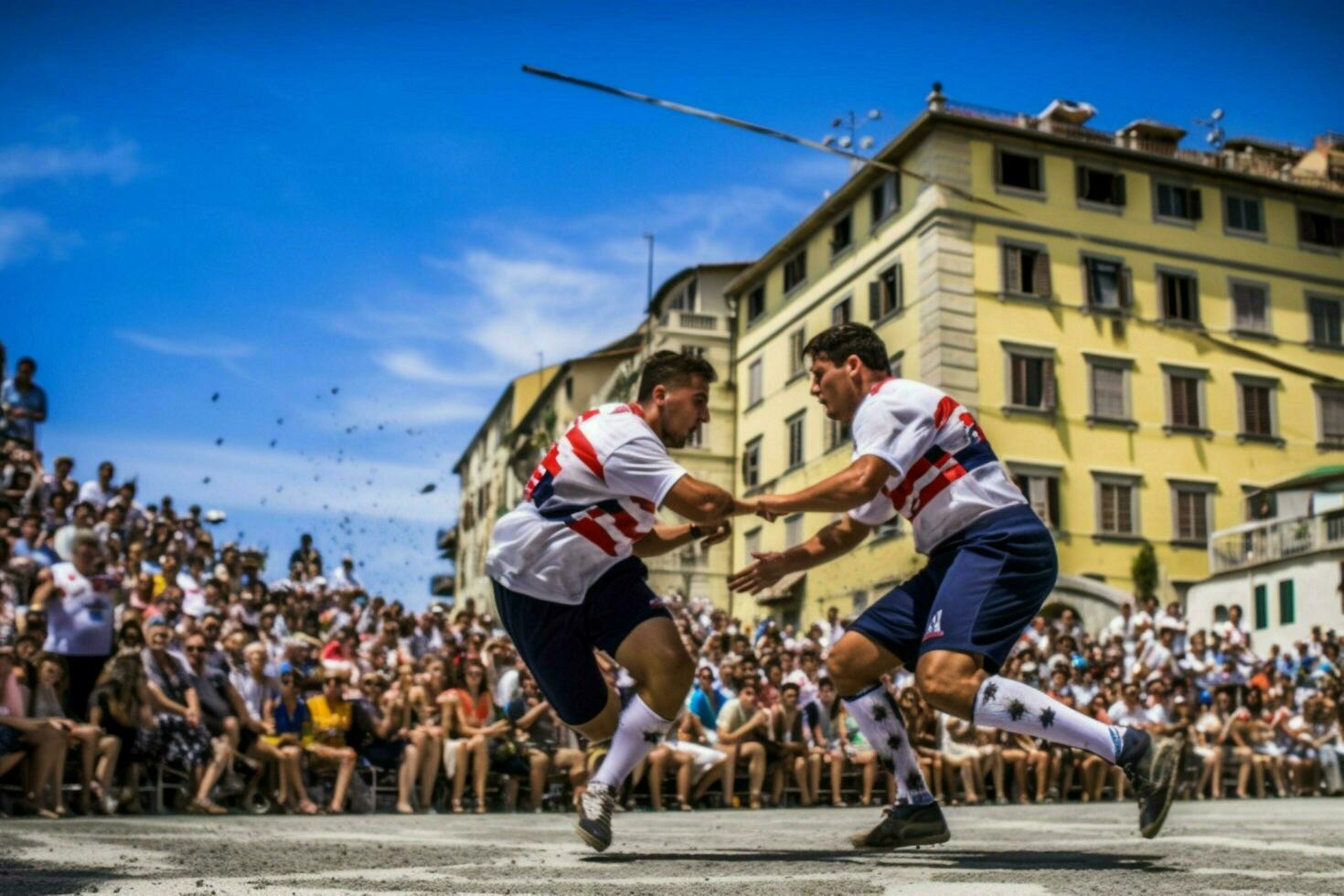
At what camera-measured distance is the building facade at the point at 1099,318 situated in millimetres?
37094

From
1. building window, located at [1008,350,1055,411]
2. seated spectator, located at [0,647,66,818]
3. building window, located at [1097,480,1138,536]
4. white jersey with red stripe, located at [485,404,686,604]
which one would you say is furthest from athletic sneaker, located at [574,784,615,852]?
building window, located at [1097,480,1138,536]

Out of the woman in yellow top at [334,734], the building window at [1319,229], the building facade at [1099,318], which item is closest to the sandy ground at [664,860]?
the woman in yellow top at [334,734]

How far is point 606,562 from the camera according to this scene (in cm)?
595

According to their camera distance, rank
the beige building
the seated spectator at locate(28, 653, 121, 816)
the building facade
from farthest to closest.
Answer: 1. the beige building
2. the building facade
3. the seated spectator at locate(28, 653, 121, 816)

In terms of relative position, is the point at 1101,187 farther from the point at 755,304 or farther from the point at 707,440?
the point at 707,440

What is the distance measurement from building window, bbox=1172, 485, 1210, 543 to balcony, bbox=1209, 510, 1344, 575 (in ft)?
3.70

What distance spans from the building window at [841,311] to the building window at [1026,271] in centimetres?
522

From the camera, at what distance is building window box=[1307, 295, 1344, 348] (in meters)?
41.2

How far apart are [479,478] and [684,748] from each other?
79692 mm

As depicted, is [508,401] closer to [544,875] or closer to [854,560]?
[854,560]

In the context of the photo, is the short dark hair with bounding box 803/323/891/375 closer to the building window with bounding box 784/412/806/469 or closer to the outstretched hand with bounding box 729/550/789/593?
the outstretched hand with bounding box 729/550/789/593

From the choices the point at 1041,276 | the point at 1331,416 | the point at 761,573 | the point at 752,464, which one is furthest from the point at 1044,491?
the point at 761,573

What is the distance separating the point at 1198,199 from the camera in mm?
40625

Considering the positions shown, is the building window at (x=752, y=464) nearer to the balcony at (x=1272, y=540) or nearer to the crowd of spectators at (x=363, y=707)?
the balcony at (x=1272, y=540)
